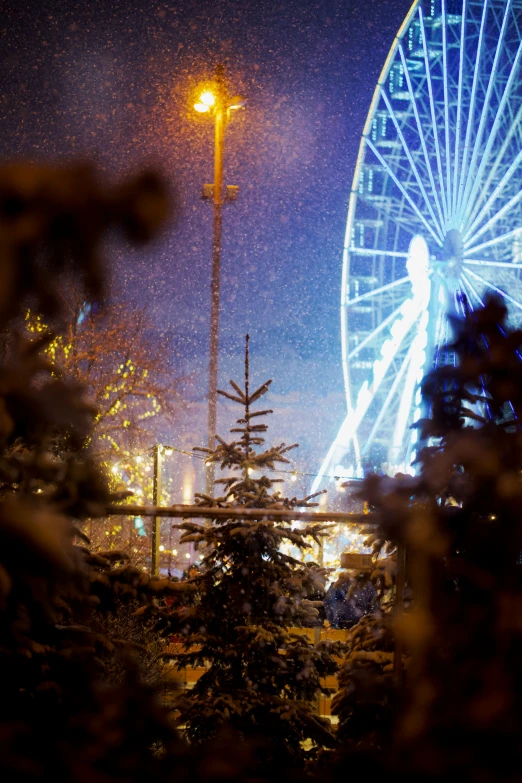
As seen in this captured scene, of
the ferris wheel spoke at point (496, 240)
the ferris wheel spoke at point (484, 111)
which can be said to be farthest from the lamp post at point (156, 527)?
the ferris wheel spoke at point (484, 111)

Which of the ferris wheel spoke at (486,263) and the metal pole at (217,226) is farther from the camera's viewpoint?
the ferris wheel spoke at (486,263)

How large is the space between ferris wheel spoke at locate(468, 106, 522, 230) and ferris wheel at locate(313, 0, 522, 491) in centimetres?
2

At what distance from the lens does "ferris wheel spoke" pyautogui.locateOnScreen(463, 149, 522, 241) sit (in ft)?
47.7

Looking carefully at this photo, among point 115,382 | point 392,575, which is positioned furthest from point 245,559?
point 115,382

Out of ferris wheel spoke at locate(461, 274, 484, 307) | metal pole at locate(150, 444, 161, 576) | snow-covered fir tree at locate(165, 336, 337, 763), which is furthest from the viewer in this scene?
ferris wheel spoke at locate(461, 274, 484, 307)

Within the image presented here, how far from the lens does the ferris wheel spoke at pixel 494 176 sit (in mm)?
14578

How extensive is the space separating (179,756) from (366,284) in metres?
15.8

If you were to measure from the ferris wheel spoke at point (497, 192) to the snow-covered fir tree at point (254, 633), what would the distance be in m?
10.6

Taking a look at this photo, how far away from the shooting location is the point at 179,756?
3.44ft

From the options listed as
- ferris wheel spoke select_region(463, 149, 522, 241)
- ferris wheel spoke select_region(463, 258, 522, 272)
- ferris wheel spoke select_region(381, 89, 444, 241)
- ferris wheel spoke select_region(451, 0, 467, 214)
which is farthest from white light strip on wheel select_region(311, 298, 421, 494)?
ferris wheel spoke select_region(451, 0, 467, 214)

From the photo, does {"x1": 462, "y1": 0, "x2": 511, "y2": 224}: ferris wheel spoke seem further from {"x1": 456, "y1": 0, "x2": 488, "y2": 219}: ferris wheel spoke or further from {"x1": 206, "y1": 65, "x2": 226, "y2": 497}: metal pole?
{"x1": 206, "y1": 65, "x2": 226, "y2": 497}: metal pole

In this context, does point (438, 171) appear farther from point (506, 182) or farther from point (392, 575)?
point (392, 575)

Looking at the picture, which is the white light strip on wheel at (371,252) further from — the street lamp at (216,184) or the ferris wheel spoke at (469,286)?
the street lamp at (216,184)

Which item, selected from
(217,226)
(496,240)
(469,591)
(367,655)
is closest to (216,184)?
(217,226)
